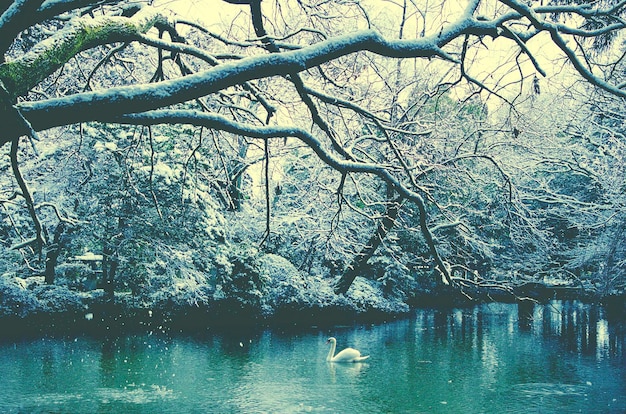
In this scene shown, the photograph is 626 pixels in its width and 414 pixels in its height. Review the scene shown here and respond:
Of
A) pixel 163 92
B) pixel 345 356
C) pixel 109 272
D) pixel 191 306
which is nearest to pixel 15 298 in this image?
pixel 109 272

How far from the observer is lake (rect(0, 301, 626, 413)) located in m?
9.49

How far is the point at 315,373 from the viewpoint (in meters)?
11.9

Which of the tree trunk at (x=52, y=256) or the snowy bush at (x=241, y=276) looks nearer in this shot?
the tree trunk at (x=52, y=256)

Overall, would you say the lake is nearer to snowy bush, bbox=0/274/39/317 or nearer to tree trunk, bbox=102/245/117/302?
snowy bush, bbox=0/274/39/317

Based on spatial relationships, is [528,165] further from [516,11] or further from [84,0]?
[84,0]

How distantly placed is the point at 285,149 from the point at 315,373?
17.0 ft

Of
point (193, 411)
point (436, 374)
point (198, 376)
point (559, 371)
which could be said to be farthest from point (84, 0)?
point (559, 371)

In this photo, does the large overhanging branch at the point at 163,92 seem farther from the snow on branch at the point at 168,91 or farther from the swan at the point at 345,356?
the swan at the point at 345,356

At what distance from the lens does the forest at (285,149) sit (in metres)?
3.75

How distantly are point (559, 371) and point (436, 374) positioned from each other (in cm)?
244

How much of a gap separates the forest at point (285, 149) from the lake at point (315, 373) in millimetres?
1683

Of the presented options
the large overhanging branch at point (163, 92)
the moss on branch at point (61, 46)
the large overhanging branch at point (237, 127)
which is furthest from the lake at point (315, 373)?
the large overhanging branch at point (163, 92)

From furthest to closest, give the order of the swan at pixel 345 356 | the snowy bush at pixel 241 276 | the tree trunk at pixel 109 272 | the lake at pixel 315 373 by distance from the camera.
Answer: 1. the snowy bush at pixel 241 276
2. the tree trunk at pixel 109 272
3. the swan at pixel 345 356
4. the lake at pixel 315 373

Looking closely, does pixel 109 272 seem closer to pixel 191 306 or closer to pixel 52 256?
pixel 52 256
